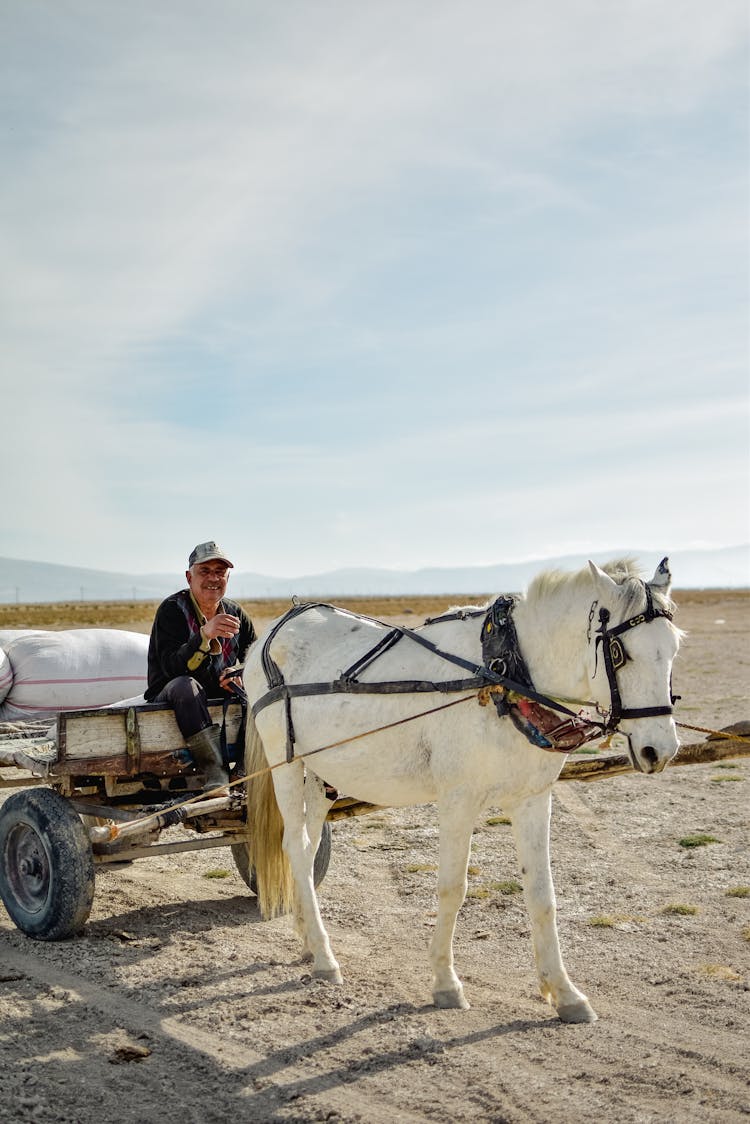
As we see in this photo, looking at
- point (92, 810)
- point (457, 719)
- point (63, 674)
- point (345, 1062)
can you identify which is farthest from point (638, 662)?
point (63, 674)

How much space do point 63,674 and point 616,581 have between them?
536 cm

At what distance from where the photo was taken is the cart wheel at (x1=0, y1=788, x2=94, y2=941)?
6.72 meters

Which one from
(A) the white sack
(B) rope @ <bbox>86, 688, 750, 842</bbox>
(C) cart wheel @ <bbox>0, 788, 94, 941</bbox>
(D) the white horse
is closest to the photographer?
(D) the white horse

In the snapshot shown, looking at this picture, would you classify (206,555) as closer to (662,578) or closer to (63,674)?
(63,674)

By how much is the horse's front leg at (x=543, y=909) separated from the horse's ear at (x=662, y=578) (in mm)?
1397

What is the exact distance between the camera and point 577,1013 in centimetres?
545

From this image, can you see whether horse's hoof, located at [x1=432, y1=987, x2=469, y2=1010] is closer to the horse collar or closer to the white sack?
the horse collar

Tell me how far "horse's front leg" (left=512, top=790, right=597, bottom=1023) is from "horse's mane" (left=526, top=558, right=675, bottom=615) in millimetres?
1207

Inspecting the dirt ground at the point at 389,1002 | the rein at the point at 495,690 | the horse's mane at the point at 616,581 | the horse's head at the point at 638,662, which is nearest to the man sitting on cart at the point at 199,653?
the rein at the point at 495,690

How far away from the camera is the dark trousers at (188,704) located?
7.14 metres

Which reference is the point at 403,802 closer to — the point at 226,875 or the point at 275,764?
the point at 275,764

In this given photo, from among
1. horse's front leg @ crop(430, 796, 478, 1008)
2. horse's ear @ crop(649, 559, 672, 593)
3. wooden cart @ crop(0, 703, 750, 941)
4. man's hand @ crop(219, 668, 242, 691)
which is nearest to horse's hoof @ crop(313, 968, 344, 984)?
horse's front leg @ crop(430, 796, 478, 1008)

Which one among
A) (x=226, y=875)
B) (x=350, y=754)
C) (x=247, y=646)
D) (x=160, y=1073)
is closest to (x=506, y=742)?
(x=350, y=754)

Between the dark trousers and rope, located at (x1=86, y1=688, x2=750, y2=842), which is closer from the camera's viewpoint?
rope, located at (x1=86, y1=688, x2=750, y2=842)
